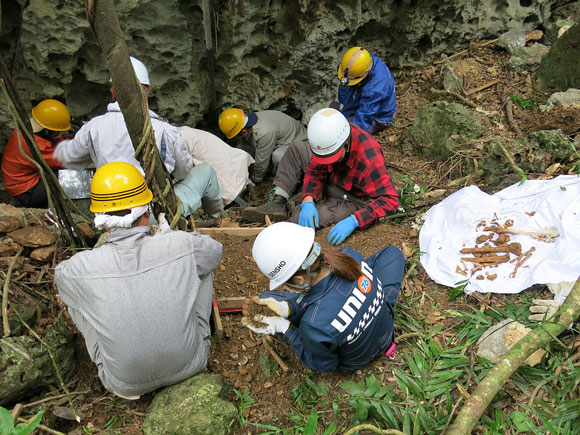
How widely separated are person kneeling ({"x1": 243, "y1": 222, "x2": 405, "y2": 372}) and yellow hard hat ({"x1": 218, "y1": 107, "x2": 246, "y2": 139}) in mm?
3396

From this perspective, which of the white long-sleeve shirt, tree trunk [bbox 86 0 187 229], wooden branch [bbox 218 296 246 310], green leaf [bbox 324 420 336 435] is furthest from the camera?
the white long-sleeve shirt

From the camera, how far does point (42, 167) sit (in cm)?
275

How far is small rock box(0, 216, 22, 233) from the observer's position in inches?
118

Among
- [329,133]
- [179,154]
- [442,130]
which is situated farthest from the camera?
[442,130]

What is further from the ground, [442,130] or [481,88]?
[481,88]

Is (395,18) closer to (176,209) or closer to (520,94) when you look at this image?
(520,94)

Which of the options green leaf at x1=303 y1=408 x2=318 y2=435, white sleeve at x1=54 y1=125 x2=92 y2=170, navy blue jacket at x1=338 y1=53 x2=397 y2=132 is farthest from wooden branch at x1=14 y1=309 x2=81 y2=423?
navy blue jacket at x1=338 y1=53 x2=397 y2=132

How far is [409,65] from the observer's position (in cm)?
648

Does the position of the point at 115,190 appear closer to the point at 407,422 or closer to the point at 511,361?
the point at 407,422

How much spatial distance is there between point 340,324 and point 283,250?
0.50 meters

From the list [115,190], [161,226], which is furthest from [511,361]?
[115,190]

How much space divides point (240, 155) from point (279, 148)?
2.46 feet

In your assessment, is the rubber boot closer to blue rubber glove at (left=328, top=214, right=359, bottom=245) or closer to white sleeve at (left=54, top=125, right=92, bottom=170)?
blue rubber glove at (left=328, top=214, right=359, bottom=245)

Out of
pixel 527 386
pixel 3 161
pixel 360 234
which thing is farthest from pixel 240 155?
pixel 527 386
